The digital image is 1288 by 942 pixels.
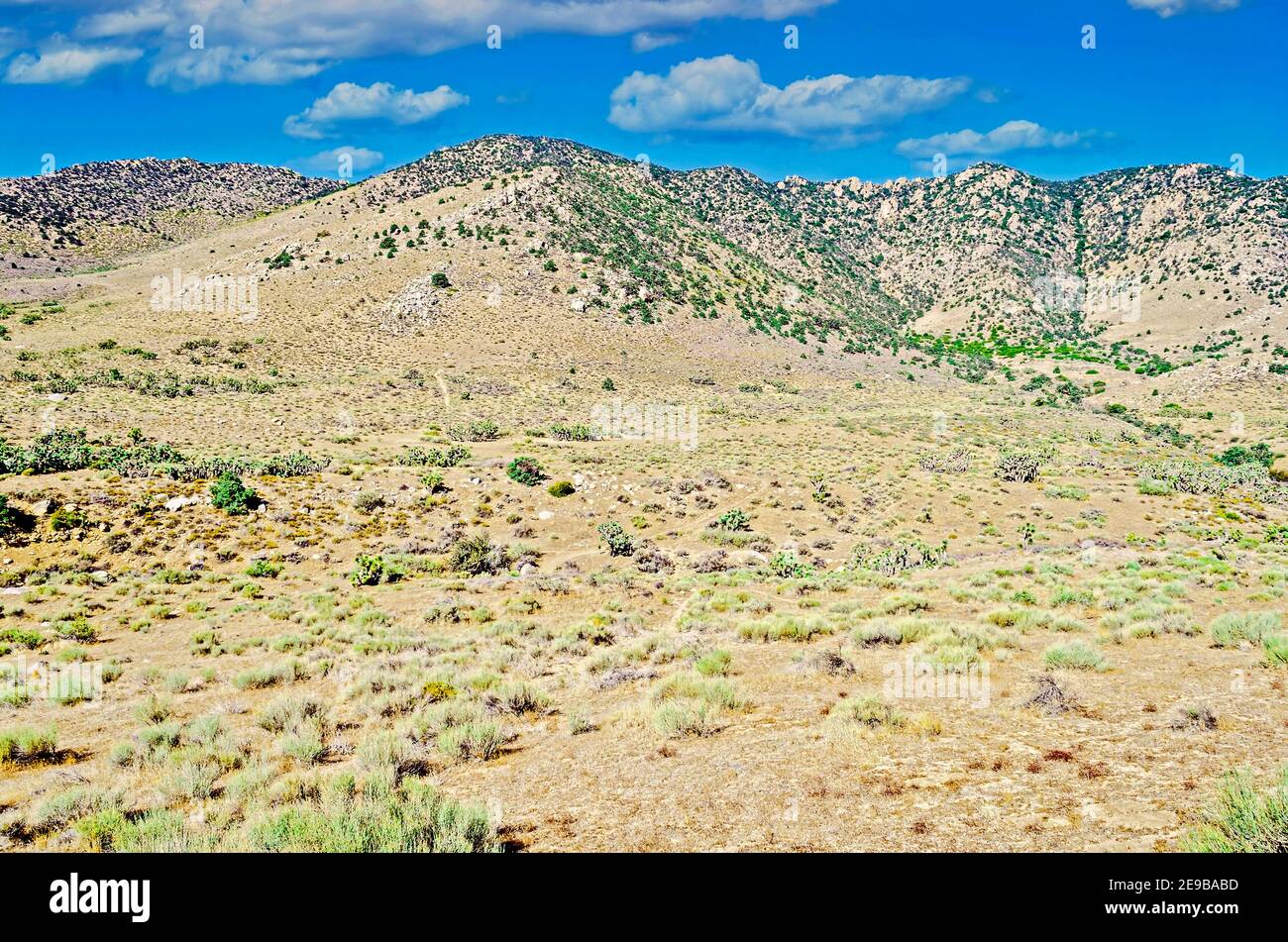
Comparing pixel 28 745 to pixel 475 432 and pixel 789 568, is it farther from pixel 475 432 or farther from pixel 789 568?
pixel 475 432

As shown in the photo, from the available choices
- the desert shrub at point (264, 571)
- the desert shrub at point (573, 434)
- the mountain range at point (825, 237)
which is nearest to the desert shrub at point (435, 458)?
the desert shrub at point (573, 434)

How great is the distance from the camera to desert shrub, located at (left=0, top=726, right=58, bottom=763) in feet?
27.2

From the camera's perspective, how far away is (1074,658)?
980 cm

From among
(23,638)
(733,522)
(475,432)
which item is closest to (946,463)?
(733,522)

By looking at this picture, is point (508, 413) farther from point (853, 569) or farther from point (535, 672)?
point (535, 672)

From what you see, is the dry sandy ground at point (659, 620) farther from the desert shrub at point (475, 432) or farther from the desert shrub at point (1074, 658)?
the desert shrub at point (475, 432)

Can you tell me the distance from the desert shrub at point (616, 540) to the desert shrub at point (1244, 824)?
55.2 feet

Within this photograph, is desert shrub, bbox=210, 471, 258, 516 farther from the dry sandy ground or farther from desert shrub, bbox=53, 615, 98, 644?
desert shrub, bbox=53, 615, 98, 644

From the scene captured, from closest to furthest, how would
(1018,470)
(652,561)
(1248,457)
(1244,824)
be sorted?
(1244,824) < (652,561) < (1018,470) < (1248,457)

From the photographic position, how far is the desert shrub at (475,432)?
37281mm

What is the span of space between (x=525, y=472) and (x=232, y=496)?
412 inches

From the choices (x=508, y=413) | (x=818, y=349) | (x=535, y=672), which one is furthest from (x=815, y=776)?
(x=818, y=349)

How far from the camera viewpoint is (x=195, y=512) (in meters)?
21.3

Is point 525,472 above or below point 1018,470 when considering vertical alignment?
above
